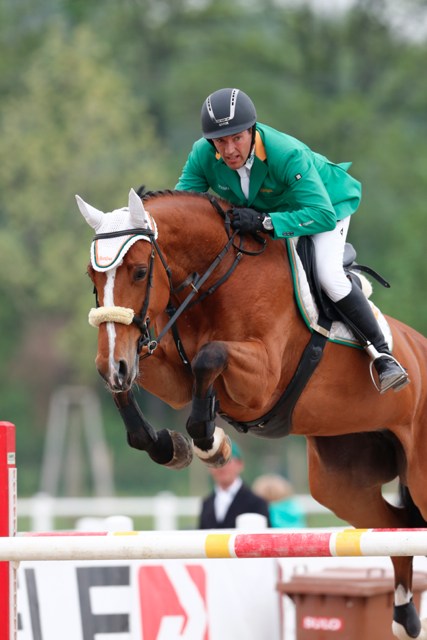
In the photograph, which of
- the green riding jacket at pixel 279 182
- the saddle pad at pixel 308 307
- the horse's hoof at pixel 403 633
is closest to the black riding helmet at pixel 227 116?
the green riding jacket at pixel 279 182

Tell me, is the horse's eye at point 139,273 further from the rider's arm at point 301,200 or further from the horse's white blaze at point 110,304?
the rider's arm at point 301,200

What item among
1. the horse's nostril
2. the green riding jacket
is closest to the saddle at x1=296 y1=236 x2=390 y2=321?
the green riding jacket

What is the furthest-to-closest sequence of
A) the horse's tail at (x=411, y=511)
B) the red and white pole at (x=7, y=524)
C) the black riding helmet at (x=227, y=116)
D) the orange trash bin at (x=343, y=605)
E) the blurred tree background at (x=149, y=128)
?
1. the blurred tree background at (x=149, y=128)
2. the orange trash bin at (x=343, y=605)
3. the horse's tail at (x=411, y=511)
4. the black riding helmet at (x=227, y=116)
5. the red and white pole at (x=7, y=524)

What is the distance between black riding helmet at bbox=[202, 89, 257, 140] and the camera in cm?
550

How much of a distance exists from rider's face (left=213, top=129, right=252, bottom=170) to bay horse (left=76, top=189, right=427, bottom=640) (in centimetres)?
31

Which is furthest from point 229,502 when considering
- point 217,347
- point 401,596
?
point 217,347

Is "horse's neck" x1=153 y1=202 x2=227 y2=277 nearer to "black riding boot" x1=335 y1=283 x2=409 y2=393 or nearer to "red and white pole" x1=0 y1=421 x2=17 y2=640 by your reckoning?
"black riding boot" x1=335 y1=283 x2=409 y2=393

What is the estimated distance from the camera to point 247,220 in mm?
5719

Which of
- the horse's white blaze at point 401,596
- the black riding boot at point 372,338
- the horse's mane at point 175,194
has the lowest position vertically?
the horse's white blaze at point 401,596

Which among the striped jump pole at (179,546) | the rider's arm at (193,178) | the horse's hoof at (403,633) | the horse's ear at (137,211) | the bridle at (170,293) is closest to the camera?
the striped jump pole at (179,546)

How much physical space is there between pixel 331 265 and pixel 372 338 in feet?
1.48

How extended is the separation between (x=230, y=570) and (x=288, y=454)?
73.9 ft

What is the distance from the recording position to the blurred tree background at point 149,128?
29766mm

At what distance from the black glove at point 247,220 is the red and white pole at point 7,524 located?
149cm
